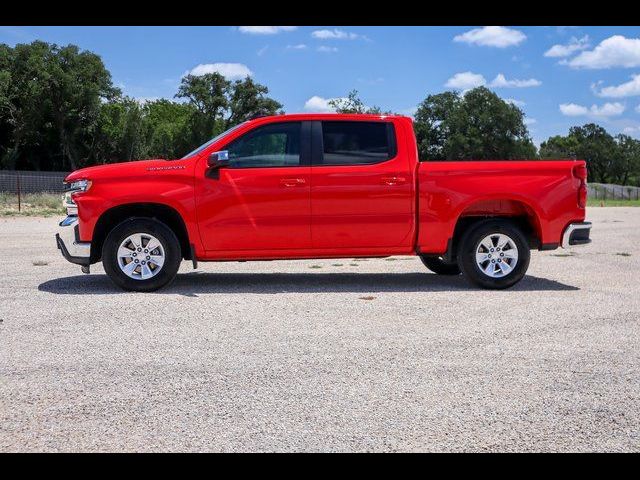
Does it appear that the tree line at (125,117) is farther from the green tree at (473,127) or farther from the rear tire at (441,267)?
the rear tire at (441,267)

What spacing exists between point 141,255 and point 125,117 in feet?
224

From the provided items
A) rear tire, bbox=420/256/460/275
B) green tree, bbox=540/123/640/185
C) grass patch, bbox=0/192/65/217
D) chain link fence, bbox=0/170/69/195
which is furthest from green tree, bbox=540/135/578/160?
rear tire, bbox=420/256/460/275

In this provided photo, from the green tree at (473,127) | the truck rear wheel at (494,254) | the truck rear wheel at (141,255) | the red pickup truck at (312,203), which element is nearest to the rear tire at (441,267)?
the red pickup truck at (312,203)

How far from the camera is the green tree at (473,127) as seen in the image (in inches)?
3652

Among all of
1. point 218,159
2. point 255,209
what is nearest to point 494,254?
point 255,209

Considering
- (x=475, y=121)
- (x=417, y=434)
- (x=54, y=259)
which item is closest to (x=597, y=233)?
(x=54, y=259)

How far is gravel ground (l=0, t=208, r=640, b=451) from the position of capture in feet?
11.8

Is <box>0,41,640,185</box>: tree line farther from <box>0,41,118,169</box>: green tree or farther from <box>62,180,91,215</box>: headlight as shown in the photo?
<box>62,180,91,215</box>: headlight

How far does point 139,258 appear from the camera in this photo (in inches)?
321

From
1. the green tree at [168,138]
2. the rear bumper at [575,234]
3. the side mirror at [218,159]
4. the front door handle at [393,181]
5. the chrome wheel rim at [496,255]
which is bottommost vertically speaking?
the chrome wheel rim at [496,255]

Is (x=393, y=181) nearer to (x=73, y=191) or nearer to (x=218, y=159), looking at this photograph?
(x=218, y=159)

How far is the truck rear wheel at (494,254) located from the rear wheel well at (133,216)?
3.31 meters
